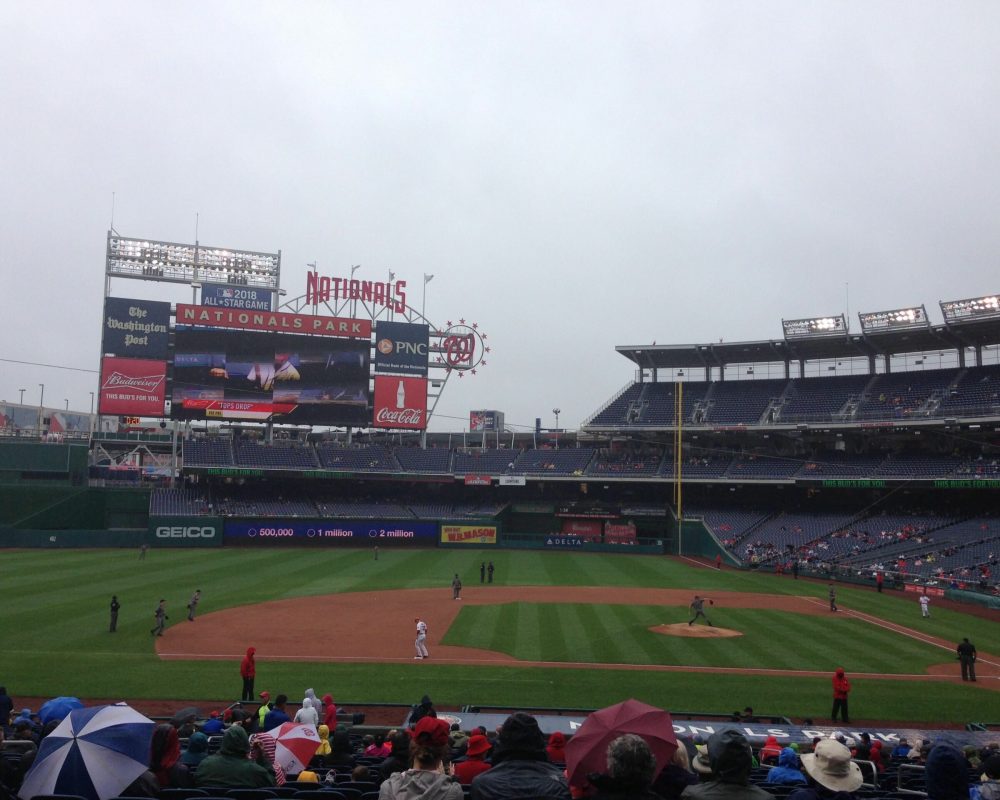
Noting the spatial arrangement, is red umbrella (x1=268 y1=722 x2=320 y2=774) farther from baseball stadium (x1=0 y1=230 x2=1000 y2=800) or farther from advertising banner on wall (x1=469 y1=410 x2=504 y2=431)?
advertising banner on wall (x1=469 y1=410 x2=504 y2=431)

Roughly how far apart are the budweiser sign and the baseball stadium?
0.23m

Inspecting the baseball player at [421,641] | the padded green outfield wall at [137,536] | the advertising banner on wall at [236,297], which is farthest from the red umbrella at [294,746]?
the advertising banner on wall at [236,297]

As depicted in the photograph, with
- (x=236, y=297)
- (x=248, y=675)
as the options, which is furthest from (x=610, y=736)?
(x=236, y=297)

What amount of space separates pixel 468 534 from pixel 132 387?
95.0 ft

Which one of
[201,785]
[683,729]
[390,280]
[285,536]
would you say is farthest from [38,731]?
[390,280]

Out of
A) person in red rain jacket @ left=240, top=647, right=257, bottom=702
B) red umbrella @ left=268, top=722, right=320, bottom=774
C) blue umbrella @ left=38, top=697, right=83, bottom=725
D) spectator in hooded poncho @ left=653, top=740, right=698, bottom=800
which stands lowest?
person in red rain jacket @ left=240, top=647, right=257, bottom=702

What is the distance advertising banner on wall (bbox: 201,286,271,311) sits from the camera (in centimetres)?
6125

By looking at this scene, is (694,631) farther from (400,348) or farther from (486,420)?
(486,420)

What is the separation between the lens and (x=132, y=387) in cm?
5781

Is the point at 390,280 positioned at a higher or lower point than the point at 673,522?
higher

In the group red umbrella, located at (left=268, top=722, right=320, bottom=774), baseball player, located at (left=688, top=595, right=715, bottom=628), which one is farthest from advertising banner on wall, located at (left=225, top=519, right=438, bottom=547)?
red umbrella, located at (left=268, top=722, right=320, bottom=774)

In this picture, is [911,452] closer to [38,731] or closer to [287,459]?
[287,459]

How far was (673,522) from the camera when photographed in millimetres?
62688

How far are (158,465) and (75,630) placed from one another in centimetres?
3946
